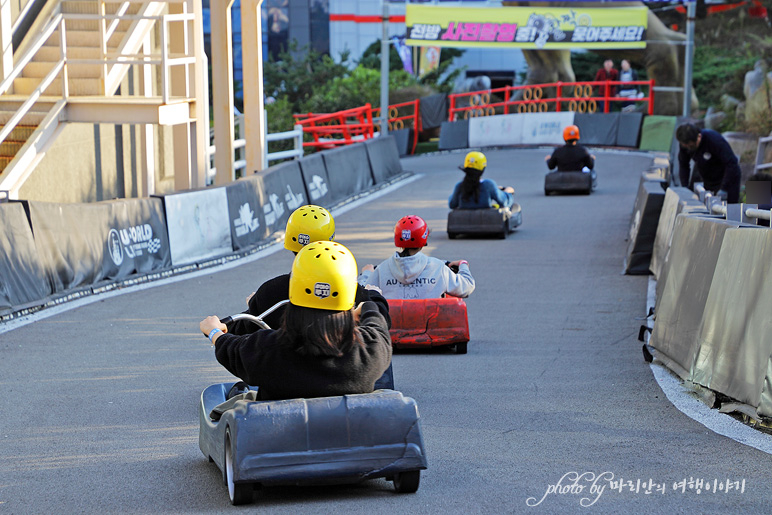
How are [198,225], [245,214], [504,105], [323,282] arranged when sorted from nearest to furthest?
[323,282], [198,225], [245,214], [504,105]

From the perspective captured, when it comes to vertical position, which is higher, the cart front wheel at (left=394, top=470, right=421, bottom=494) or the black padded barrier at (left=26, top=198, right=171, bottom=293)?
the cart front wheel at (left=394, top=470, right=421, bottom=494)

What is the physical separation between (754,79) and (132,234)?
963 inches

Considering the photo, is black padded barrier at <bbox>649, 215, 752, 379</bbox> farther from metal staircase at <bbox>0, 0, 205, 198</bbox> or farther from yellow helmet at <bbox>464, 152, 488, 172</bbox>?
metal staircase at <bbox>0, 0, 205, 198</bbox>

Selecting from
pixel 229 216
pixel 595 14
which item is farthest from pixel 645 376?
pixel 595 14

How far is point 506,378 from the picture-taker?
8.87m

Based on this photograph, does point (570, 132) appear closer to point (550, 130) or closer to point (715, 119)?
point (550, 130)

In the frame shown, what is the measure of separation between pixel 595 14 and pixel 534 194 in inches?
491

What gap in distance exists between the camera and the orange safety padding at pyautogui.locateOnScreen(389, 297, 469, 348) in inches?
393

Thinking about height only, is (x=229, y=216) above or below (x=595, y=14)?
below

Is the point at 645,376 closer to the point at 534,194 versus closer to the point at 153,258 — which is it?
the point at 153,258

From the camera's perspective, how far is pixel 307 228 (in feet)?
23.6

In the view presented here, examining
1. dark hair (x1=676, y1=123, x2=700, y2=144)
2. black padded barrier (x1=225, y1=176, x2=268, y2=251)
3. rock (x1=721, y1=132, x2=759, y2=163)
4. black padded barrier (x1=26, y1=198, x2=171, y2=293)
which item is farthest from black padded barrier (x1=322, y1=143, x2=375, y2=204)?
rock (x1=721, y1=132, x2=759, y2=163)

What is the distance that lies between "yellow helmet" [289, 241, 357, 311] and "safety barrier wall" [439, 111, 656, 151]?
A: 93.7ft

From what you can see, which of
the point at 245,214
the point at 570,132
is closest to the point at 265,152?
the point at 245,214
